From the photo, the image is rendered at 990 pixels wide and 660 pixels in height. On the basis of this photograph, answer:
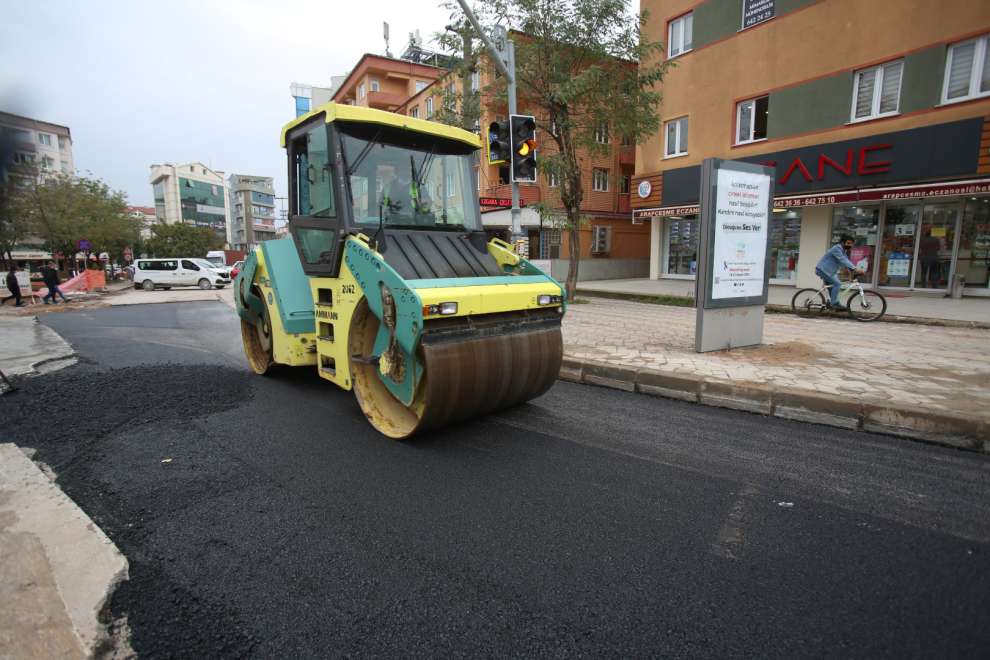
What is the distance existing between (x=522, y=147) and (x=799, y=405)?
18.2 ft

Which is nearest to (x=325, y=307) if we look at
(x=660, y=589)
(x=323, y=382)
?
(x=323, y=382)

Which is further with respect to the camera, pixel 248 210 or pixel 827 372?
pixel 248 210

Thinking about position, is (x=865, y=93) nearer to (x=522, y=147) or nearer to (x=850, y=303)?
(x=850, y=303)

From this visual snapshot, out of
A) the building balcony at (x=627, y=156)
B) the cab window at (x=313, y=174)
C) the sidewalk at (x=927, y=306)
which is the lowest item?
the sidewalk at (x=927, y=306)

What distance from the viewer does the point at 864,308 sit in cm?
1037

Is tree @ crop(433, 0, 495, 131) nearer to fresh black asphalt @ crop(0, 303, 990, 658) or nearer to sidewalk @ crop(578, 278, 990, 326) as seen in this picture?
sidewalk @ crop(578, 278, 990, 326)

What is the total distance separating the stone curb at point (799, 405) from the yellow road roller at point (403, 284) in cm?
177

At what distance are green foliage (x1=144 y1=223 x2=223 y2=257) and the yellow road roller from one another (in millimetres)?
61280

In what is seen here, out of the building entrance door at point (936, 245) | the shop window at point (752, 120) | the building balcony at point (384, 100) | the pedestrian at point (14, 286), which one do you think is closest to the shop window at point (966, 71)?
the building entrance door at point (936, 245)

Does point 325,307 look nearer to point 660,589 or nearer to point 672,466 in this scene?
point 672,466

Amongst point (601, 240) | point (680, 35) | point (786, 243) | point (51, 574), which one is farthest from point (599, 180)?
point (51, 574)

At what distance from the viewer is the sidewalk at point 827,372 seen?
4.51 m

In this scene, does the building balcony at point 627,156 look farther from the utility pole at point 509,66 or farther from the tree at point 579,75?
the utility pole at point 509,66

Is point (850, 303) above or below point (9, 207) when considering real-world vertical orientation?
below
